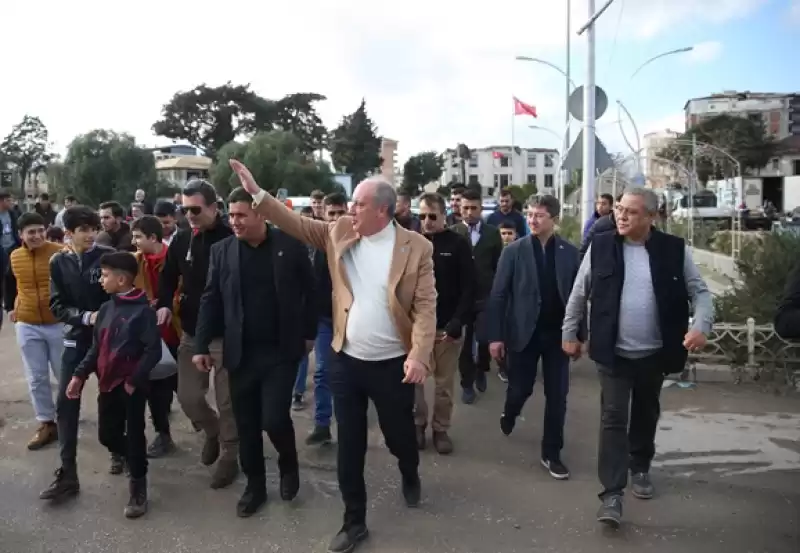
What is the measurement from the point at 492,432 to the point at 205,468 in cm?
221

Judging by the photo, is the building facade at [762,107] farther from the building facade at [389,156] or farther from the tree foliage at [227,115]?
the tree foliage at [227,115]

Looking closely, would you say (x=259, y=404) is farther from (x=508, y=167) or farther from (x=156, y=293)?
(x=508, y=167)

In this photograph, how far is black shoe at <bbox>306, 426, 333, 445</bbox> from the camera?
5.41 metres

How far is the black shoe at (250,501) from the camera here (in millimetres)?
4137

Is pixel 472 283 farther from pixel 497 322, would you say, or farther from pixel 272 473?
pixel 272 473

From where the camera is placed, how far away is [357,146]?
275ft

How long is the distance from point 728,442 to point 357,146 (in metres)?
80.6

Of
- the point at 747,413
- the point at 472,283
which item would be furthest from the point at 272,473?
the point at 747,413

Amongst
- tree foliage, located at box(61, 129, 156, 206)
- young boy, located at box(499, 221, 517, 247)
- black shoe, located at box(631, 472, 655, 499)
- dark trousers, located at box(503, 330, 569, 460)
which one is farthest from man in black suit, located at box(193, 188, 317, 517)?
tree foliage, located at box(61, 129, 156, 206)

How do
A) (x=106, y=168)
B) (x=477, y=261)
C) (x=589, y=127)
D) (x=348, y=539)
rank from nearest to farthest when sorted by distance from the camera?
(x=348, y=539) → (x=477, y=261) → (x=589, y=127) → (x=106, y=168)

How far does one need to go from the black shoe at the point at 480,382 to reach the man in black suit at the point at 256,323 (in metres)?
3.03

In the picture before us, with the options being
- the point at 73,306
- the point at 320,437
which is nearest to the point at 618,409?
the point at 320,437

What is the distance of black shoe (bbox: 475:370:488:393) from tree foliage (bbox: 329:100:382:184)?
7613 cm

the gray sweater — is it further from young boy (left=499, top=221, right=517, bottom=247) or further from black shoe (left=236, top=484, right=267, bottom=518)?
young boy (left=499, top=221, right=517, bottom=247)
